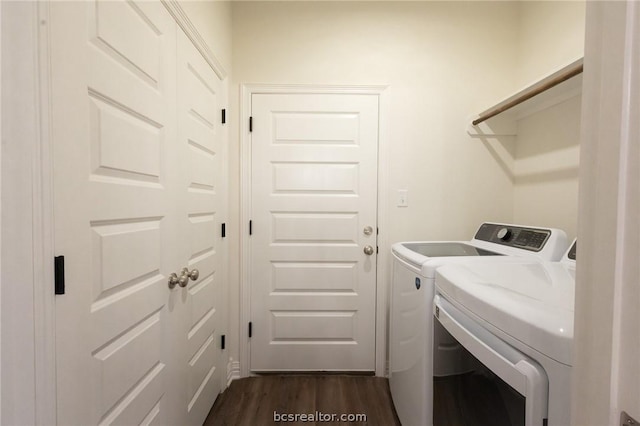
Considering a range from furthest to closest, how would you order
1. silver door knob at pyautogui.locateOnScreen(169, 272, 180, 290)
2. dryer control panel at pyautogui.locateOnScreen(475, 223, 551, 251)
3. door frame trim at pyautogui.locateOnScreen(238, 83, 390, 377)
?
1. door frame trim at pyautogui.locateOnScreen(238, 83, 390, 377)
2. dryer control panel at pyautogui.locateOnScreen(475, 223, 551, 251)
3. silver door knob at pyautogui.locateOnScreen(169, 272, 180, 290)

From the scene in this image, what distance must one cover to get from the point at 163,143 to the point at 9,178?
509mm

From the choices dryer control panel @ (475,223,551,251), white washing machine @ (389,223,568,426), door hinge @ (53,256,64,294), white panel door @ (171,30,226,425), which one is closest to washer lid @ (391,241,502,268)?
white washing machine @ (389,223,568,426)

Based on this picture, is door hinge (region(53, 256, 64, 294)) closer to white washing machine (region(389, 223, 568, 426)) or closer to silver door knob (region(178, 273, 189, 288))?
silver door knob (region(178, 273, 189, 288))

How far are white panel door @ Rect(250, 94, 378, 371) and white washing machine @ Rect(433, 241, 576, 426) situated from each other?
0.79 metres

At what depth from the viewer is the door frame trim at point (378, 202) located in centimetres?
169

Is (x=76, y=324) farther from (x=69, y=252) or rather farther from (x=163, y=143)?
(x=163, y=143)

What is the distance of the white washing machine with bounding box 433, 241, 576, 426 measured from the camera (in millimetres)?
528

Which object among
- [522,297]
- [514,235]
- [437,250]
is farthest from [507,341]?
[514,235]

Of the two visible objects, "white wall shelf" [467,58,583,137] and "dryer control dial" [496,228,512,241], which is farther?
"dryer control dial" [496,228,512,241]

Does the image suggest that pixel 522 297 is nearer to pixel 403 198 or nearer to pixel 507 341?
pixel 507 341

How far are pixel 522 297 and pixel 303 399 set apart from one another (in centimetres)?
143

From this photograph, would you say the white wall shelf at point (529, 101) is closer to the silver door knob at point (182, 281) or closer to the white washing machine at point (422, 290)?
the white washing machine at point (422, 290)

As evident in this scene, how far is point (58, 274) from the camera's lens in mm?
578

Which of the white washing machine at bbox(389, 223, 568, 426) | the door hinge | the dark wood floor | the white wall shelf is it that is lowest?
the dark wood floor
